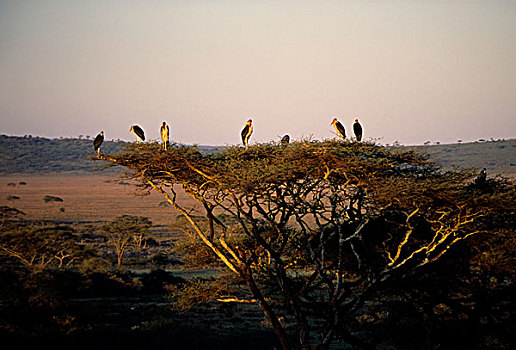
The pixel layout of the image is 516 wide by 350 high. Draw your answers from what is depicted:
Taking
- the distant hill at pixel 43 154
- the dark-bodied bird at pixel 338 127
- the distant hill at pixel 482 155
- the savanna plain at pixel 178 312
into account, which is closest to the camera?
the dark-bodied bird at pixel 338 127

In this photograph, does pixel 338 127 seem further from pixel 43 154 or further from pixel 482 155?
pixel 43 154

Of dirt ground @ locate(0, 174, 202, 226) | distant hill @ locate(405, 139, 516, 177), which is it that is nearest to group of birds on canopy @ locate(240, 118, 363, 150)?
dirt ground @ locate(0, 174, 202, 226)

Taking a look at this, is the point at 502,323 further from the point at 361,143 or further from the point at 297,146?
the point at 297,146

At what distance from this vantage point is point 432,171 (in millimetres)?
11156

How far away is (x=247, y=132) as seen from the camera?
33.4 feet

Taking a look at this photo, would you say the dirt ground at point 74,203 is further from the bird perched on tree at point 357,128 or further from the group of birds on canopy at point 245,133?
the bird perched on tree at point 357,128

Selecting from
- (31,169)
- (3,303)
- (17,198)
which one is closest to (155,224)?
(17,198)

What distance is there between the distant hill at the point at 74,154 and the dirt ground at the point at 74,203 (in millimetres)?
9966

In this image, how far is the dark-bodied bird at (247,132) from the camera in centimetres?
1009

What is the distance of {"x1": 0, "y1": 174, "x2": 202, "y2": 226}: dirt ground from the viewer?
52.5 meters

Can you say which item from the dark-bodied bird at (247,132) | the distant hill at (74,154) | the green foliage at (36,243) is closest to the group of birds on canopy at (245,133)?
the dark-bodied bird at (247,132)

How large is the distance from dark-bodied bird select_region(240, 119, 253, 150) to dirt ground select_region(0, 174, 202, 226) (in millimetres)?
26008

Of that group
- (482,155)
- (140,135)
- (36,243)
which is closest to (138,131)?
(140,135)

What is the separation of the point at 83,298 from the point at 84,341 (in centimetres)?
770
